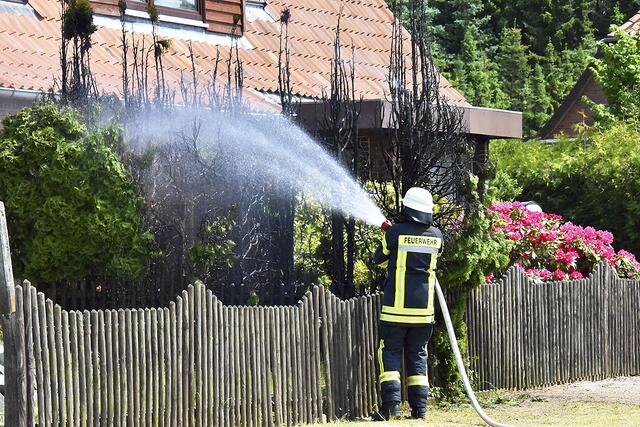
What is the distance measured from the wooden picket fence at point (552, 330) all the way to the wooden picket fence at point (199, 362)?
1.71 m

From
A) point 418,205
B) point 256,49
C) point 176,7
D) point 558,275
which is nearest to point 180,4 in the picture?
point 176,7

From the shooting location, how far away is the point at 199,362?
986 centimetres

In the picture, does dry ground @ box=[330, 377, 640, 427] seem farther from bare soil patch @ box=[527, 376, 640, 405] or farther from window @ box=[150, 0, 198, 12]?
window @ box=[150, 0, 198, 12]

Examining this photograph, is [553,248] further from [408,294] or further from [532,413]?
[408,294]

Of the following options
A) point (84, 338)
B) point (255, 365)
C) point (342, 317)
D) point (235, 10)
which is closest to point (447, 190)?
point (342, 317)

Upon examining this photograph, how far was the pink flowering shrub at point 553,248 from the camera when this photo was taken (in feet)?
48.3

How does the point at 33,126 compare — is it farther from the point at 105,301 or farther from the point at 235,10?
the point at 235,10

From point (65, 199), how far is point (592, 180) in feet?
32.5

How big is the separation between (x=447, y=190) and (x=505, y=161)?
9231 mm

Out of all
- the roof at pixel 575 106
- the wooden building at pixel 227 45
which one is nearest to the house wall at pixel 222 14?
the wooden building at pixel 227 45

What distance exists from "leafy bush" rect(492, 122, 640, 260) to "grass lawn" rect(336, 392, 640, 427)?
6.30m

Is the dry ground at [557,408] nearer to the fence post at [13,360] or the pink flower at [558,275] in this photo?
the pink flower at [558,275]

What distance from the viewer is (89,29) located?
43.5 feet

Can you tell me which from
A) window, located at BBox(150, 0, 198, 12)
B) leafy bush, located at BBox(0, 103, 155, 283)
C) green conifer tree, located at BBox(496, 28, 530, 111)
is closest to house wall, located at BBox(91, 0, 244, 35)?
window, located at BBox(150, 0, 198, 12)
